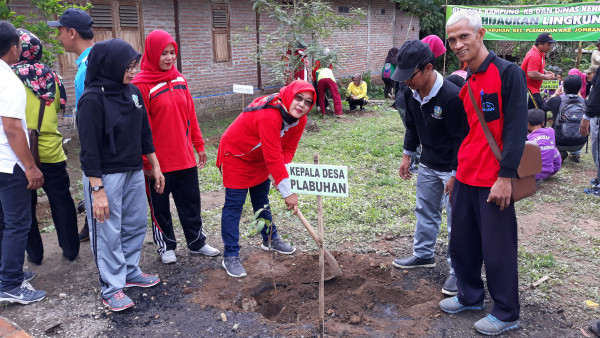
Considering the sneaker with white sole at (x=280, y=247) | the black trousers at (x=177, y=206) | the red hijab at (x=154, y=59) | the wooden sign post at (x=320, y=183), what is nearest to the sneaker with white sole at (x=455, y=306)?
the wooden sign post at (x=320, y=183)

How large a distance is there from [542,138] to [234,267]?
4.38 metres

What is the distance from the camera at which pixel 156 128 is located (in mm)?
3766

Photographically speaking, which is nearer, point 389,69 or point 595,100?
point 595,100

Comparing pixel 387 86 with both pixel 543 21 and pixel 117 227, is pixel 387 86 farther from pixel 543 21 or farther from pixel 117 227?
pixel 117 227

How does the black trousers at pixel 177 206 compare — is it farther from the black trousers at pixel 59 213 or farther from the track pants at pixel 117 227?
the black trousers at pixel 59 213

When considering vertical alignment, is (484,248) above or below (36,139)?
below

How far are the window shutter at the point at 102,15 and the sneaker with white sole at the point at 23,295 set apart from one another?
269 inches

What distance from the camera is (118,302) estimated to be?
129 inches

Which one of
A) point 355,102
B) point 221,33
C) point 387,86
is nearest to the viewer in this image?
point 221,33

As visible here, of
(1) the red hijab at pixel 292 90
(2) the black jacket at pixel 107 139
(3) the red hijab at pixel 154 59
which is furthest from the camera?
(3) the red hijab at pixel 154 59

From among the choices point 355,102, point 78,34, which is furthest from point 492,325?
point 355,102

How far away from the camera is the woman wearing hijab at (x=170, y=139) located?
3.66 meters

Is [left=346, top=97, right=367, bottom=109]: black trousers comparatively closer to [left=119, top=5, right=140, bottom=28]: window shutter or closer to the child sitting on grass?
[left=119, top=5, right=140, bottom=28]: window shutter

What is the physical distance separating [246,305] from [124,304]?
86 cm
